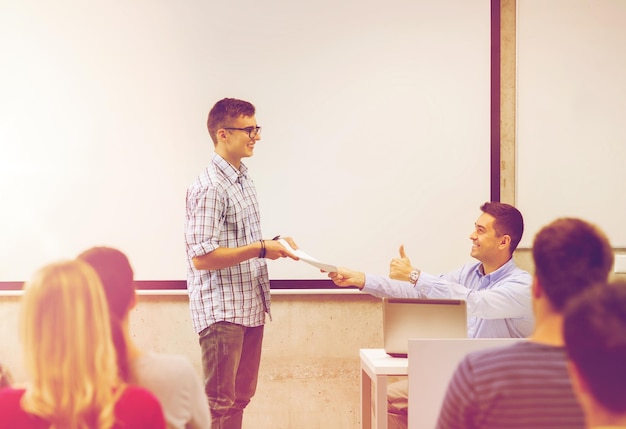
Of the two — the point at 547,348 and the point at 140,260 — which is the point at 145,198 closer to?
the point at 140,260

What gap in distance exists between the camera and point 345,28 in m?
3.94

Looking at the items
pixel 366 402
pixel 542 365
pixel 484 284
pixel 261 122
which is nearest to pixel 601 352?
pixel 542 365

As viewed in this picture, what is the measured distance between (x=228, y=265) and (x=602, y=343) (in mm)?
2147

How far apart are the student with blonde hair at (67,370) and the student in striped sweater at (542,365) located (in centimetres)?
61

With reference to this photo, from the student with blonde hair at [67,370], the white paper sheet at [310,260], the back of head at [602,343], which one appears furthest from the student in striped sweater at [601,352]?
the white paper sheet at [310,260]

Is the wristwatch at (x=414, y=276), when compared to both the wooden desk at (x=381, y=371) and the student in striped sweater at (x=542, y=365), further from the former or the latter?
the student in striped sweater at (x=542, y=365)

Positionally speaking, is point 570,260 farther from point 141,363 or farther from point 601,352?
point 141,363

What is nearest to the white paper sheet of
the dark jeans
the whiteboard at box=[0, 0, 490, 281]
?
the dark jeans

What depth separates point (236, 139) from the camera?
10.3 ft

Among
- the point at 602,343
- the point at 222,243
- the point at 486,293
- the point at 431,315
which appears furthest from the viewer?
the point at 222,243

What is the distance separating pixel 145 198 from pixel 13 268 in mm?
884

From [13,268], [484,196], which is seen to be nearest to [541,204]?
[484,196]

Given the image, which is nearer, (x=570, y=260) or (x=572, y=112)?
(x=570, y=260)

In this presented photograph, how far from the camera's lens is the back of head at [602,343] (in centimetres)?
97
